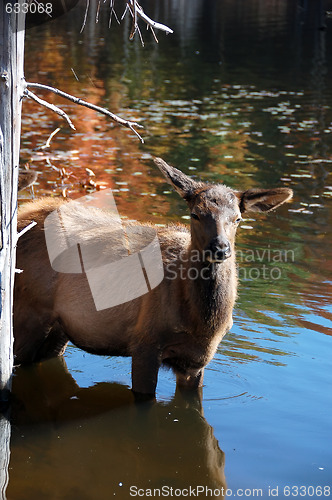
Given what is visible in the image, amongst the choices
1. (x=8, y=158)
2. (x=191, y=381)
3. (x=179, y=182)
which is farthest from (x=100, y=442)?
(x=8, y=158)

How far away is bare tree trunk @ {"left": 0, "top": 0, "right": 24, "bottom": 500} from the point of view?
239 inches

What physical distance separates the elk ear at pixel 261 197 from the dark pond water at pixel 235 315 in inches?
70.6

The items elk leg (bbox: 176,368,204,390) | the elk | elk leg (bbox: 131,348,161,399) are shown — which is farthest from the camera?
elk leg (bbox: 176,368,204,390)

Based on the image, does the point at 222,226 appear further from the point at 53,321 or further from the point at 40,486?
the point at 40,486

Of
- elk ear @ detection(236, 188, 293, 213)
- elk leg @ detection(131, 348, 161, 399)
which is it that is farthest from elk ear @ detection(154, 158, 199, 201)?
elk leg @ detection(131, 348, 161, 399)

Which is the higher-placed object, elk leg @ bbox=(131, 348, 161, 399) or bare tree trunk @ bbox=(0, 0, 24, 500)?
bare tree trunk @ bbox=(0, 0, 24, 500)

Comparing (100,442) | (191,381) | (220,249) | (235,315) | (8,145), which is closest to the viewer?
(220,249)

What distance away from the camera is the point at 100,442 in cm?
652

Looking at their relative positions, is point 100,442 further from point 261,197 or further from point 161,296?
point 261,197

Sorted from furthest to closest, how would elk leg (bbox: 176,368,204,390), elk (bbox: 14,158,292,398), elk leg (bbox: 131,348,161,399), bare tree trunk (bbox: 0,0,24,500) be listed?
elk leg (bbox: 176,368,204,390), elk leg (bbox: 131,348,161,399), elk (bbox: 14,158,292,398), bare tree trunk (bbox: 0,0,24,500)

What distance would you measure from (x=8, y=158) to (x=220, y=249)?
1832 millimetres

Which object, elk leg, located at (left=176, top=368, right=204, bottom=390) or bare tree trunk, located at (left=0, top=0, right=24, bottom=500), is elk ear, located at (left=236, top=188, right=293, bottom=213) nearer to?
elk leg, located at (left=176, top=368, right=204, bottom=390)

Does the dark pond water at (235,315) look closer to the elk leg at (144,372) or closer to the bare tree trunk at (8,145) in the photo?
the elk leg at (144,372)

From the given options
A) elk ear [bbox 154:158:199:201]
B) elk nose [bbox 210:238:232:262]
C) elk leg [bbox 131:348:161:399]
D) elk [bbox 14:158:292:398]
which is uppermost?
elk ear [bbox 154:158:199:201]
